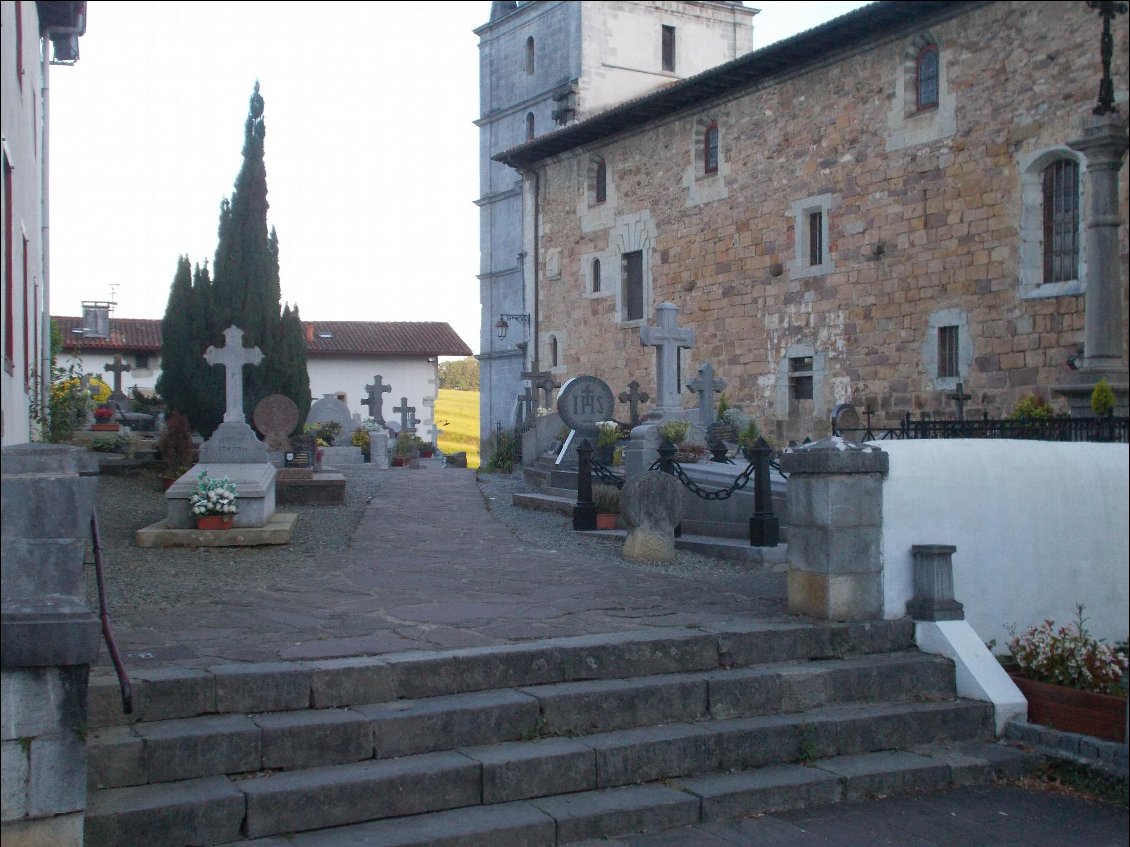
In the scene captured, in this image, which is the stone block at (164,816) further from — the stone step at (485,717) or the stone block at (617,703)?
the stone block at (617,703)

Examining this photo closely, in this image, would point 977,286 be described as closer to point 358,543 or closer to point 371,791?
point 358,543

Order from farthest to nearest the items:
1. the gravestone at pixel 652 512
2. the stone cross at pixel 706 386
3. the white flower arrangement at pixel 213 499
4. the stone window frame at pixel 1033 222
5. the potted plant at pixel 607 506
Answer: the stone cross at pixel 706 386 → the stone window frame at pixel 1033 222 → the potted plant at pixel 607 506 → the white flower arrangement at pixel 213 499 → the gravestone at pixel 652 512

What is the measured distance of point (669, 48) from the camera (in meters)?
39.5

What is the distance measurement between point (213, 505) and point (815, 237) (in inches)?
600

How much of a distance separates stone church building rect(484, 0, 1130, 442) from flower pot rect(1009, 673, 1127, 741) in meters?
6.69

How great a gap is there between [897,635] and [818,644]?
0.57 meters

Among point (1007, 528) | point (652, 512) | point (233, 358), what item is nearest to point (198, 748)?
point (1007, 528)

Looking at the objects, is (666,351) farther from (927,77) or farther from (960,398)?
(927,77)

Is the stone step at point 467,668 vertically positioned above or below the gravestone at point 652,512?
below

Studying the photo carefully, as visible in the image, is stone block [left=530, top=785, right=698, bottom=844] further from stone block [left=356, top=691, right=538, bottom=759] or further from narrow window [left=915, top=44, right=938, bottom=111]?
narrow window [left=915, top=44, right=938, bottom=111]

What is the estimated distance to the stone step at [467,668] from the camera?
5137 mm

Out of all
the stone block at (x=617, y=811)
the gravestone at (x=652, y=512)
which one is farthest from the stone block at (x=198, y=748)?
the gravestone at (x=652, y=512)

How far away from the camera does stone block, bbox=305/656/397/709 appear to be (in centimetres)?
538

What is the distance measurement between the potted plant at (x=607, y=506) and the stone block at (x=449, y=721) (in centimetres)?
720
